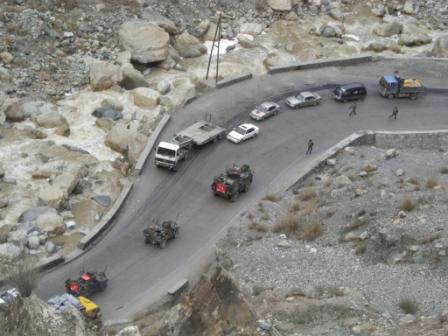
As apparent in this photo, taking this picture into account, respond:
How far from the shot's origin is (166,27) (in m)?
58.4

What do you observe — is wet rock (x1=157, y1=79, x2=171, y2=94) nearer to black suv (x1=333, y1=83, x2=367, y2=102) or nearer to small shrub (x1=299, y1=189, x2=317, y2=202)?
black suv (x1=333, y1=83, x2=367, y2=102)

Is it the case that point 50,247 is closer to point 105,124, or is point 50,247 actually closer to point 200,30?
point 105,124

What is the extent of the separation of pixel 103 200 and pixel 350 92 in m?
→ 20.6

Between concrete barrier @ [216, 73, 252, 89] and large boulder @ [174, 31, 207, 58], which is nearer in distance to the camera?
concrete barrier @ [216, 73, 252, 89]

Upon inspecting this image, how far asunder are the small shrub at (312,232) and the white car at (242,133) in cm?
1186

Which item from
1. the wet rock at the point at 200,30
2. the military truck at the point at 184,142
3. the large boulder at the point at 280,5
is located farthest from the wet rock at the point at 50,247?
the large boulder at the point at 280,5

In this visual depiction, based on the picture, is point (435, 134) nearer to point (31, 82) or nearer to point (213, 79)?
point (213, 79)

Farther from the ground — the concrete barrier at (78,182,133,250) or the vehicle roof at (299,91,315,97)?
the vehicle roof at (299,91,315,97)

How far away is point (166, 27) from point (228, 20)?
7.11m

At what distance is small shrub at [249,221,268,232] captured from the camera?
36.9m

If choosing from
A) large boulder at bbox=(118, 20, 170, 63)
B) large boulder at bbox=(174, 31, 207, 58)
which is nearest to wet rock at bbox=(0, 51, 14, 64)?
large boulder at bbox=(118, 20, 170, 63)

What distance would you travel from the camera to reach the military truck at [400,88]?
51.4 metres

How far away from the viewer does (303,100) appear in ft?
165

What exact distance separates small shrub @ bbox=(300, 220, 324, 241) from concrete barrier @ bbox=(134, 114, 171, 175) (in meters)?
12.2
